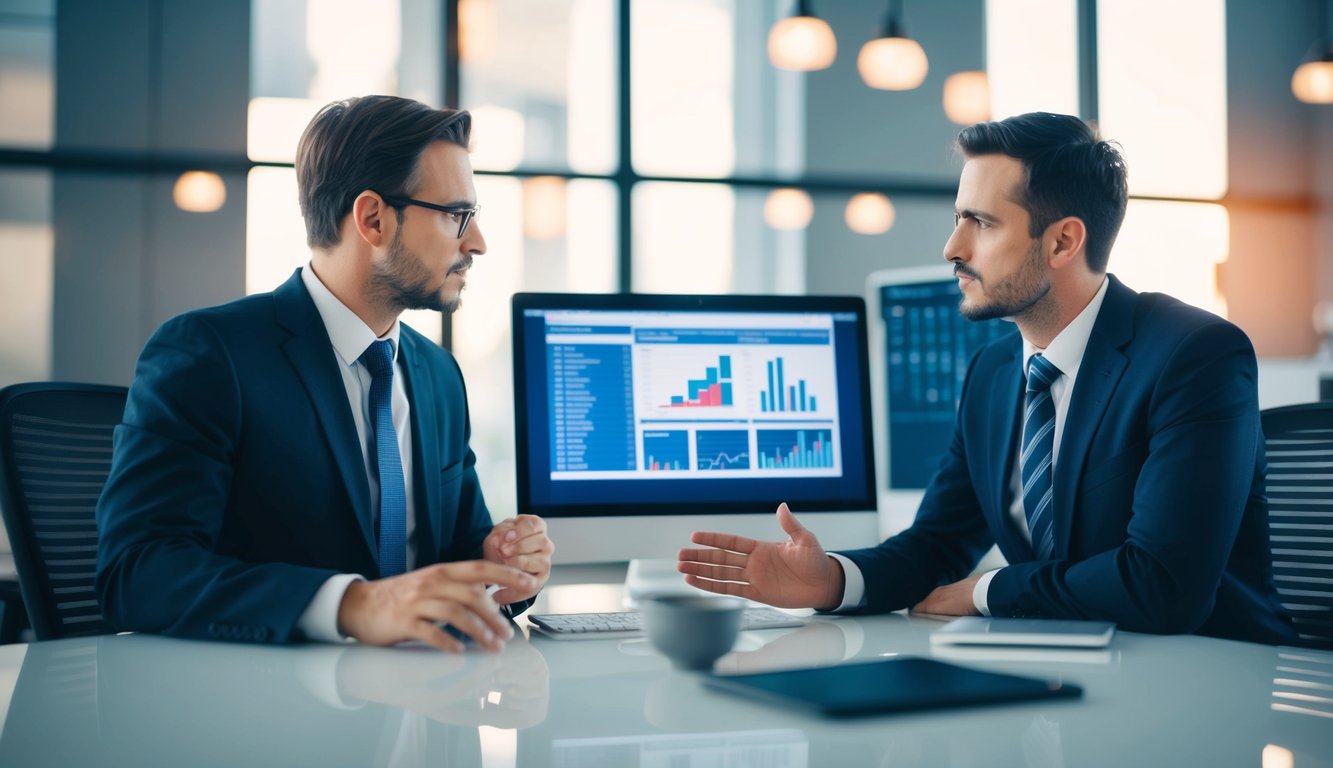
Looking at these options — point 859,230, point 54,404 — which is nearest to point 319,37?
point 859,230

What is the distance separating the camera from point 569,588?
83.4 inches

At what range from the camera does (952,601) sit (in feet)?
5.39

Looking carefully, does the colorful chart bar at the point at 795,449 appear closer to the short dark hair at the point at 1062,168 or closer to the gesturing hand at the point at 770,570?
the gesturing hand at the point at 770,570

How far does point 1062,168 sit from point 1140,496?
626 millimetres

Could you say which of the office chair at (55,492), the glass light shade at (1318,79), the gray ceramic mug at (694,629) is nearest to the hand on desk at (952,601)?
the gray ceramic mug at (694,629)

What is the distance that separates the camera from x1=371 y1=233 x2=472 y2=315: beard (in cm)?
182

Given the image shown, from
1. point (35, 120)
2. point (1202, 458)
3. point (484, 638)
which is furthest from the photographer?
point (35, 120)

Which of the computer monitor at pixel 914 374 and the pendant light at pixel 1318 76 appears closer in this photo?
the computer monitor at pixel 914 374

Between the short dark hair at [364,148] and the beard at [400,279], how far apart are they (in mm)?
95

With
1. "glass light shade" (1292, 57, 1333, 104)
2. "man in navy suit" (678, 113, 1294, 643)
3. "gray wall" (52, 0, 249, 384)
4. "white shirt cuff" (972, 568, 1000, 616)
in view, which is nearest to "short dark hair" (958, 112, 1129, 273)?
"man in navy suit" (678, 113, 1294, 643)

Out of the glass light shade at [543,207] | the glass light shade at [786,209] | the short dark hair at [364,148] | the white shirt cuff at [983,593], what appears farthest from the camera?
the glass light shade at [786,209]

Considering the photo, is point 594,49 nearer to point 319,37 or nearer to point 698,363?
point 319,37

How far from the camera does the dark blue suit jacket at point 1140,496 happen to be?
1.49 m

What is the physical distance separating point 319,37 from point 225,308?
4007mm
